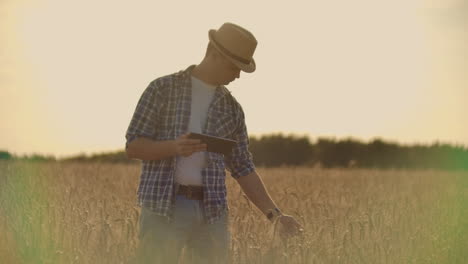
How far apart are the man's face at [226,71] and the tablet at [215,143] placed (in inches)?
12.1

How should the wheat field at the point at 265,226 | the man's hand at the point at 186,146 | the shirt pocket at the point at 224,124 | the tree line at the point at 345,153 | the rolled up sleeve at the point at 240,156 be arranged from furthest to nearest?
the tree line at the point at 345,153 → the wheat field at the point at 265,226 → the rolled up sleeve at the point at 240,156 → the shirt pocket at the point at 224,124 → the man's hand at the point at 186,146

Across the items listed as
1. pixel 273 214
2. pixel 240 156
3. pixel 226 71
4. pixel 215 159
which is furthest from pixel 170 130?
pixel 273 214

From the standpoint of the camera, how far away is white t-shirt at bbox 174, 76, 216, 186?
147 inches

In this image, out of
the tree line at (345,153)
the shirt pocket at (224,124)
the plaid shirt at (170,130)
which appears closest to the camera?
the plaid shirt at (170,130)

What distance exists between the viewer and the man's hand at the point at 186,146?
3430mm

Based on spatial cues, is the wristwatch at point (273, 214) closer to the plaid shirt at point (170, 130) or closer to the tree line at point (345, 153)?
the plaid shirt at point (170, 130)

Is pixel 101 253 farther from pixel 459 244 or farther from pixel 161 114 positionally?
pixel 459 244

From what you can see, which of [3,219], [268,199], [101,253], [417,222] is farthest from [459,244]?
[3,219]

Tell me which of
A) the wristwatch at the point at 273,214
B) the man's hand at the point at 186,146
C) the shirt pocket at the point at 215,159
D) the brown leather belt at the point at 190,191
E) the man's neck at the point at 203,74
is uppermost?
the man's neck at the point at 203,74

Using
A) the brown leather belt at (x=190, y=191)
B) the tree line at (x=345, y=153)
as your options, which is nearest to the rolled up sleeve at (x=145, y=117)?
the brown leather belt at (x=190, y=191)

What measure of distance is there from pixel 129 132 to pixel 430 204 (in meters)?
4.71

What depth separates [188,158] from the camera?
3.72 m

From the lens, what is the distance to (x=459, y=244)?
19.4 ft

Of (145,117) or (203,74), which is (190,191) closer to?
(145,117)
